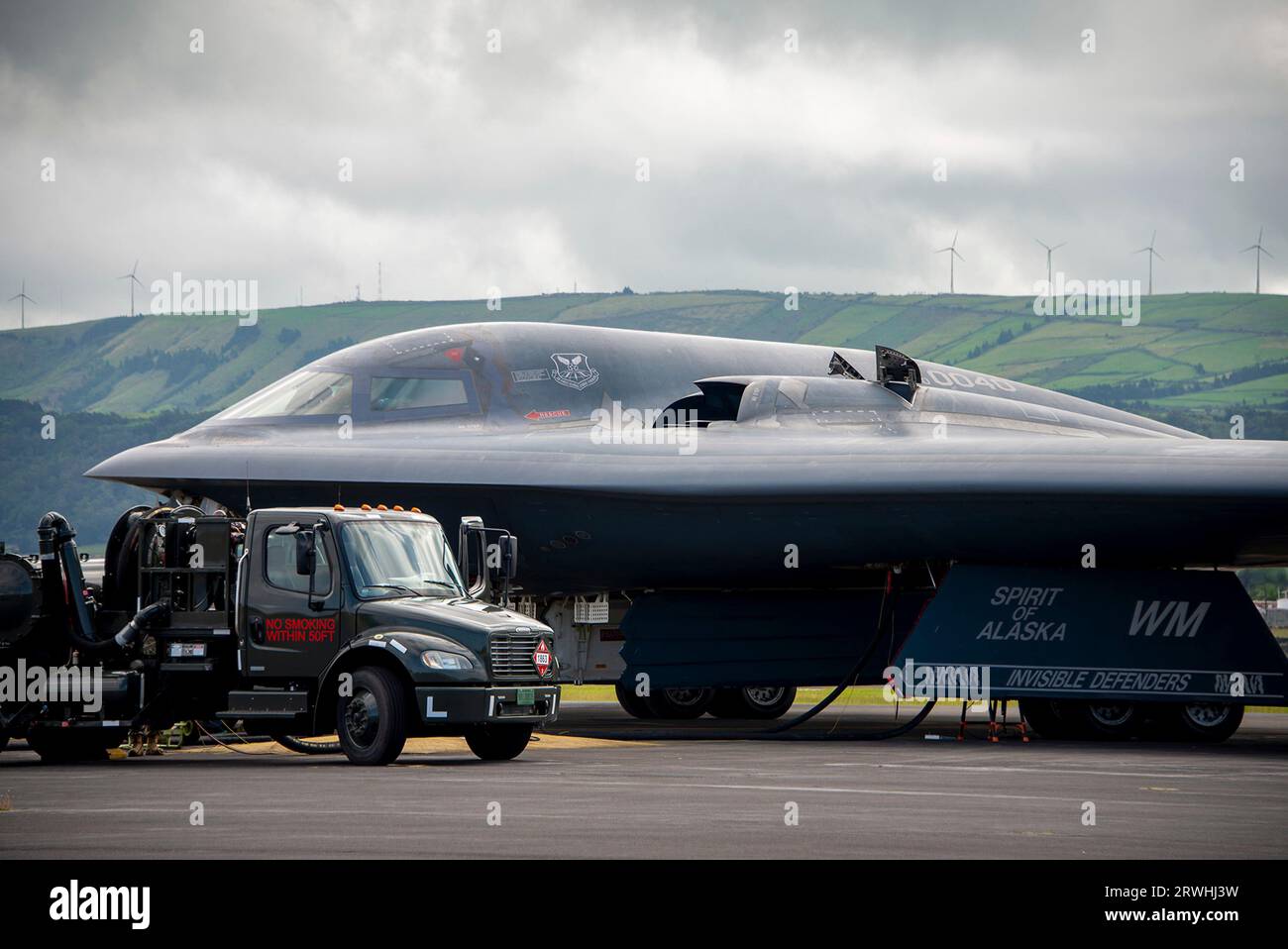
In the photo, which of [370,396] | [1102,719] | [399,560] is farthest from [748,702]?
[399,560]

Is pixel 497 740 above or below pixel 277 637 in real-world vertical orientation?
below

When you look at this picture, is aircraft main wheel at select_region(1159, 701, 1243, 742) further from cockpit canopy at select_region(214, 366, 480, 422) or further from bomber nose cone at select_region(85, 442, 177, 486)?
bomber nose cone at select_region(85, 442, 177, 486)

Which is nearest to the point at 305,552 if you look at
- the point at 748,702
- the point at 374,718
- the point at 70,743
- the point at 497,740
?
the point at 374,718

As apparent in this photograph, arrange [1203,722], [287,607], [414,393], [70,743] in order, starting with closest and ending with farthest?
[287,607], [70,743], [1203,722], [414,393]

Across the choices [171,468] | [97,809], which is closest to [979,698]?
[171,468]

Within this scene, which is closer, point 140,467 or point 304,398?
point 140,467

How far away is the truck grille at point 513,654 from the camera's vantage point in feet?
49.2

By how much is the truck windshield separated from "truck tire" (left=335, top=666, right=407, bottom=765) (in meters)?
0.86

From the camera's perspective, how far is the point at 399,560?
16.1 m

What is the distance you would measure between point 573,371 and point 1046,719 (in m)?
7.52

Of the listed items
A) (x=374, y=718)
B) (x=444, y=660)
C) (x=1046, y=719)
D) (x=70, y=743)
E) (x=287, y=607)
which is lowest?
(x=1046, y=719)

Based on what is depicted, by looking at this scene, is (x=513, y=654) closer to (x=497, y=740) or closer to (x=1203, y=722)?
(x=497, y=740)

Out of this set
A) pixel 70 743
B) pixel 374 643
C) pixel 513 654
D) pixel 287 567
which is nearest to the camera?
pixel 374 643
